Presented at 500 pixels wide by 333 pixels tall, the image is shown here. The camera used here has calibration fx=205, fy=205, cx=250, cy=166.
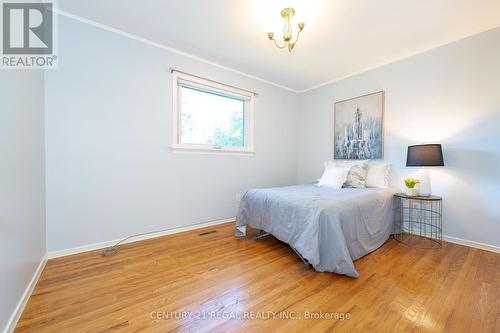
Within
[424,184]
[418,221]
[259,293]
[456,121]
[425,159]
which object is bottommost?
[259,293]

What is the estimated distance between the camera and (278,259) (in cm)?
205

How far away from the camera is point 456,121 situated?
2438 mm

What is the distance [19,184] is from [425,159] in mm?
3688

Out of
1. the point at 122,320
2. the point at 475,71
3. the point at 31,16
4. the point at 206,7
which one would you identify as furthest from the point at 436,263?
the point at 31,16

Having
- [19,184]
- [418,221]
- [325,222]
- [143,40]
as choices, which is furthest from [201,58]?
[418,221]

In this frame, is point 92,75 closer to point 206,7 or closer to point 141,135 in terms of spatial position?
point 141,135

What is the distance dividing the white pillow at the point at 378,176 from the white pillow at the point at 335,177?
1.16 feet

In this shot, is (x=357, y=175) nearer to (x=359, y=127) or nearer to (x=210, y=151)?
(x=359, y=127)

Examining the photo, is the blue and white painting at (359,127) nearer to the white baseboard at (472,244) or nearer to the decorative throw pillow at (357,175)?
the decorative throw pillow at (357,175)

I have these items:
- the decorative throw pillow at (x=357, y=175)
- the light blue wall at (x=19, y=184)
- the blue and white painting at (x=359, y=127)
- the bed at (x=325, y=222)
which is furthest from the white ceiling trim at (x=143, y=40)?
the decorative throw pillow at (x=357, y=175)

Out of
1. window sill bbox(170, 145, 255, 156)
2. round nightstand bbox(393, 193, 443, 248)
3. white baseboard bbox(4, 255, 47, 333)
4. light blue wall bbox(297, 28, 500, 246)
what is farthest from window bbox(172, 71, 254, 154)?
round nightstand bbox(393, 193, 443, 248)

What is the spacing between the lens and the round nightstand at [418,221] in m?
2.54

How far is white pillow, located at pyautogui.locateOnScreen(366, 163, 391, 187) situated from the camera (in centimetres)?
288

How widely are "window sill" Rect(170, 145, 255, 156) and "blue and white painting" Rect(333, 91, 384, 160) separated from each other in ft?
5.10
